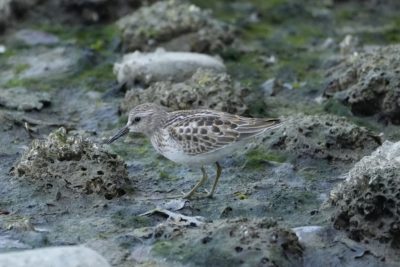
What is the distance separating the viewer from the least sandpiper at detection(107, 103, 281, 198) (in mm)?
8578

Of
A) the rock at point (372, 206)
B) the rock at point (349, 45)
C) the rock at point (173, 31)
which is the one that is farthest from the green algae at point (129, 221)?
the rock at point (349, 45)

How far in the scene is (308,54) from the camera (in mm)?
13039

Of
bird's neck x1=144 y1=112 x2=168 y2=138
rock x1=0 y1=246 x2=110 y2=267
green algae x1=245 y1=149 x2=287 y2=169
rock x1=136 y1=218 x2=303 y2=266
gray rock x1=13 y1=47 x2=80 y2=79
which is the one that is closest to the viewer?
rock x1=0 y1=246 x2=110 y2=267

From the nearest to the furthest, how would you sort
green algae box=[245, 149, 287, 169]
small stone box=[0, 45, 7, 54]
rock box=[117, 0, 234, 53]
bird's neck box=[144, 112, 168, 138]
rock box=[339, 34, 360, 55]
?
1. bird's neck box=[144, 112, 168, 138]
2. green algae box=[245, 149, 287, 169]
3. rock box=[339, 34, 360, 55]
4. rock box=[117, 0, 234, 53]
5. small stone box=[0, 45, 7, 54]

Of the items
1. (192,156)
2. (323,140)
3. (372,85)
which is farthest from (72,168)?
(372,85)

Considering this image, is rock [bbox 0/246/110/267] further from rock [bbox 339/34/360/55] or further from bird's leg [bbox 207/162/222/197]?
rock [bbox 339/34/360/55]

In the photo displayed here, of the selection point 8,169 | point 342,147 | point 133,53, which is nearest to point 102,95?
point 133,53

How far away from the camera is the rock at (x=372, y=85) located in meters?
10.5

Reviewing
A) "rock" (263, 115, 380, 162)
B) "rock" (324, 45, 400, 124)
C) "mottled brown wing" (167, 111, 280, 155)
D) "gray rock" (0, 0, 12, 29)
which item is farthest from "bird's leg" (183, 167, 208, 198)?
"gray rock" (0, 0, 12, 29)

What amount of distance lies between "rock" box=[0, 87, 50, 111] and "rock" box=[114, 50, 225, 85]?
A: 0.92m

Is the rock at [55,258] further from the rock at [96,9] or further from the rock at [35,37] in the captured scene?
the rock at [96,9]

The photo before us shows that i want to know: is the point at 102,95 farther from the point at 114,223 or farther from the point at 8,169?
the point at 114,223

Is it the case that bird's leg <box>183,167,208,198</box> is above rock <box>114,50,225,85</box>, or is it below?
below

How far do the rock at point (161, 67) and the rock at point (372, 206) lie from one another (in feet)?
12.6
